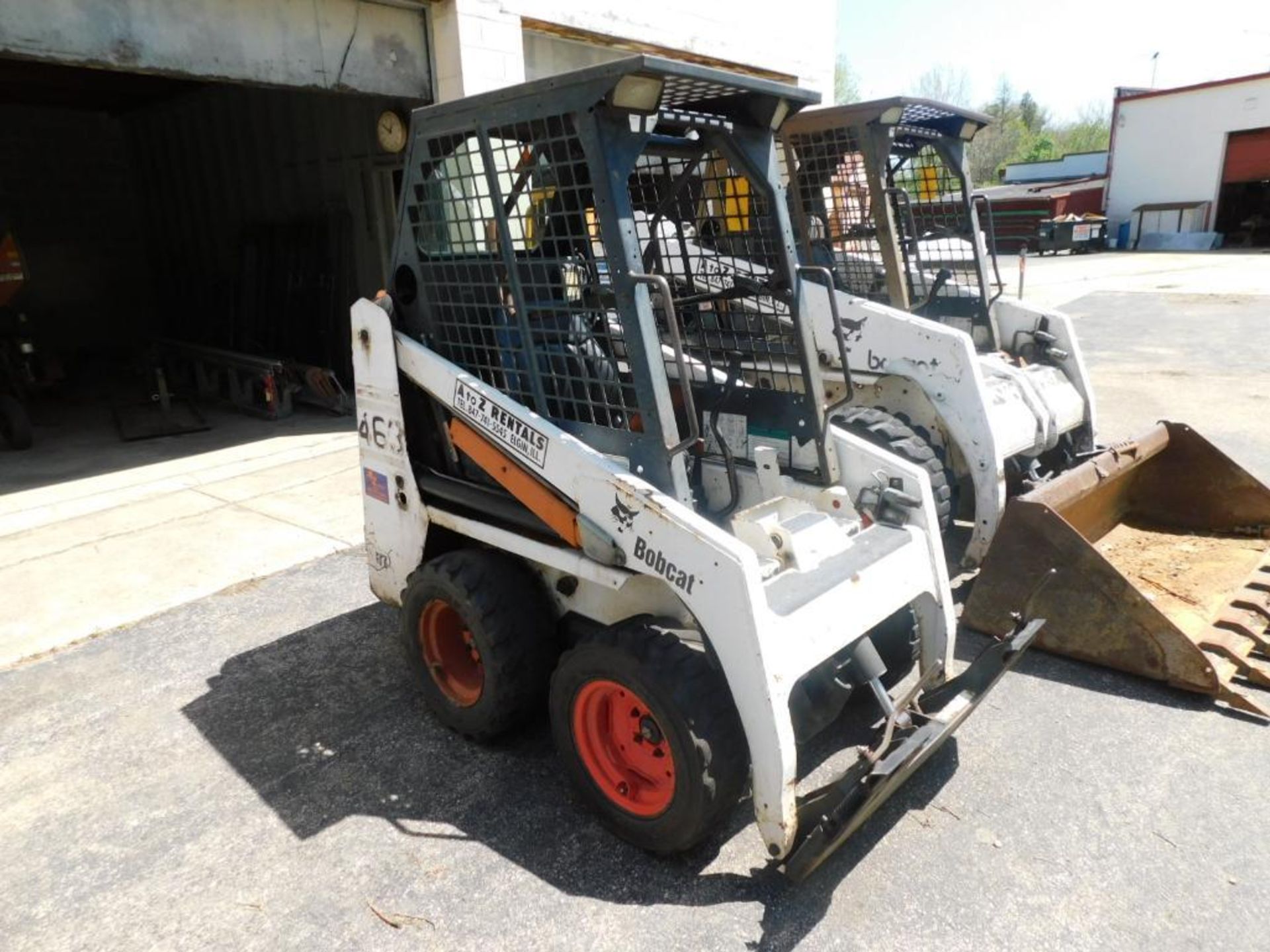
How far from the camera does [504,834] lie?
2.88 meters

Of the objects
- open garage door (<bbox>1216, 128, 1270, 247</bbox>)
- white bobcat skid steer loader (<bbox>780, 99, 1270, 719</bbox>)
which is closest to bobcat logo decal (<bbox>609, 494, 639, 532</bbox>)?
white bobcat skid steer loader (<bbox>780, 99, 1270, 719</bbox>)

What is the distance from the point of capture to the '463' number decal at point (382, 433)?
3.46 meters

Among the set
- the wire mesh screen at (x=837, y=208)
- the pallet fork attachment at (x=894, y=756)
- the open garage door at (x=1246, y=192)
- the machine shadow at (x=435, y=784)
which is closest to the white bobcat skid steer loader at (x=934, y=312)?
the wire mesh screen at (x=837, y=208)

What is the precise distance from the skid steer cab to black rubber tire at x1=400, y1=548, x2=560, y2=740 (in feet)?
0.04

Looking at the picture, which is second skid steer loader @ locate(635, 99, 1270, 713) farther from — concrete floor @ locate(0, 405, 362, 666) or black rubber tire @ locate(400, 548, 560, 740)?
concrete floor @ locate(0, 405, 362, 666)

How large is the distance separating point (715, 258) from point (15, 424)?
8.10 m

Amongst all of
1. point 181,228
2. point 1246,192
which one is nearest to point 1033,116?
point 1246,192

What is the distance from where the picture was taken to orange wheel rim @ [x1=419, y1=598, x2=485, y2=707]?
3408mm

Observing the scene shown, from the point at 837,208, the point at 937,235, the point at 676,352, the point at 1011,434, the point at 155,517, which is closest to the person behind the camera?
the point at 676,352

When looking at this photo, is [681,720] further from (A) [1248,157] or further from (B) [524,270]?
(A) [1248,157]

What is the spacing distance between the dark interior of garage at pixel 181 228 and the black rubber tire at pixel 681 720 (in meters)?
6.33

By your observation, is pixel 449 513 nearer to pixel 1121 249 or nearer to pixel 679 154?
pixel 679 154

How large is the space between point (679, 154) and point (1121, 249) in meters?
30.9

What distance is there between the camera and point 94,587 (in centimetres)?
504
